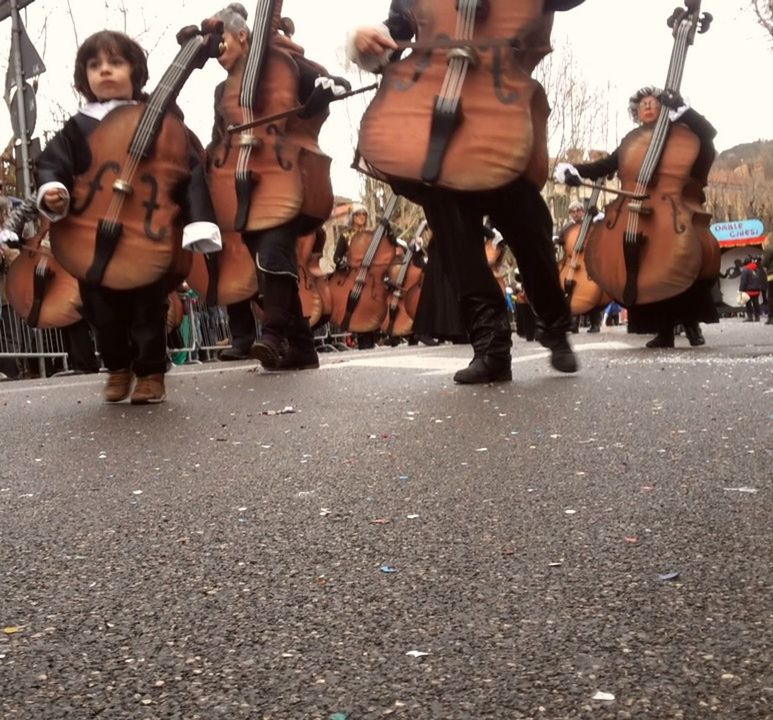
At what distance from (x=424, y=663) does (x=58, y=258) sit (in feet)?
12.5

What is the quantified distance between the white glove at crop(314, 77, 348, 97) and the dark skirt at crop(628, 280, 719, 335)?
2.84m

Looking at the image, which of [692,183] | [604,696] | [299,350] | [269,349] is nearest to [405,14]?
[269,349]

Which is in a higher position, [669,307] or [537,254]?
[537,254]

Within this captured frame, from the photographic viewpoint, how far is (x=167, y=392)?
5.43 metres

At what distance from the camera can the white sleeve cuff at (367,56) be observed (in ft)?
14.5

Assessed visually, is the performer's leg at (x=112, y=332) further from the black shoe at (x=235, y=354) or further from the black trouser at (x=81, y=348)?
the black trouser at (x=81, y=348)

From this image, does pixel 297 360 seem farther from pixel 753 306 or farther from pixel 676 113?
pixel 753 306

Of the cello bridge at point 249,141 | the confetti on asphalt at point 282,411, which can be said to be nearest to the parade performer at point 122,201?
the confetti on asphalt at point 282,411

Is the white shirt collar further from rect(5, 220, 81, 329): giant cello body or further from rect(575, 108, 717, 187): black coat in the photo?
rect(5, 220, 81, 329): giant cello body

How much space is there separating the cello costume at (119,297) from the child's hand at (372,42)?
802 mm

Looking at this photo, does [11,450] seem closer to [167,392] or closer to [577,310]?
[167,392]

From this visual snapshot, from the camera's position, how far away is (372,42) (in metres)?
4.42

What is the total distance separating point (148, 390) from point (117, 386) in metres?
0.19

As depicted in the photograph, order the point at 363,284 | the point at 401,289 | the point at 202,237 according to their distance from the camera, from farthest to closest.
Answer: the point at 401,289 → the point at 363,284 → the point at 202,237
